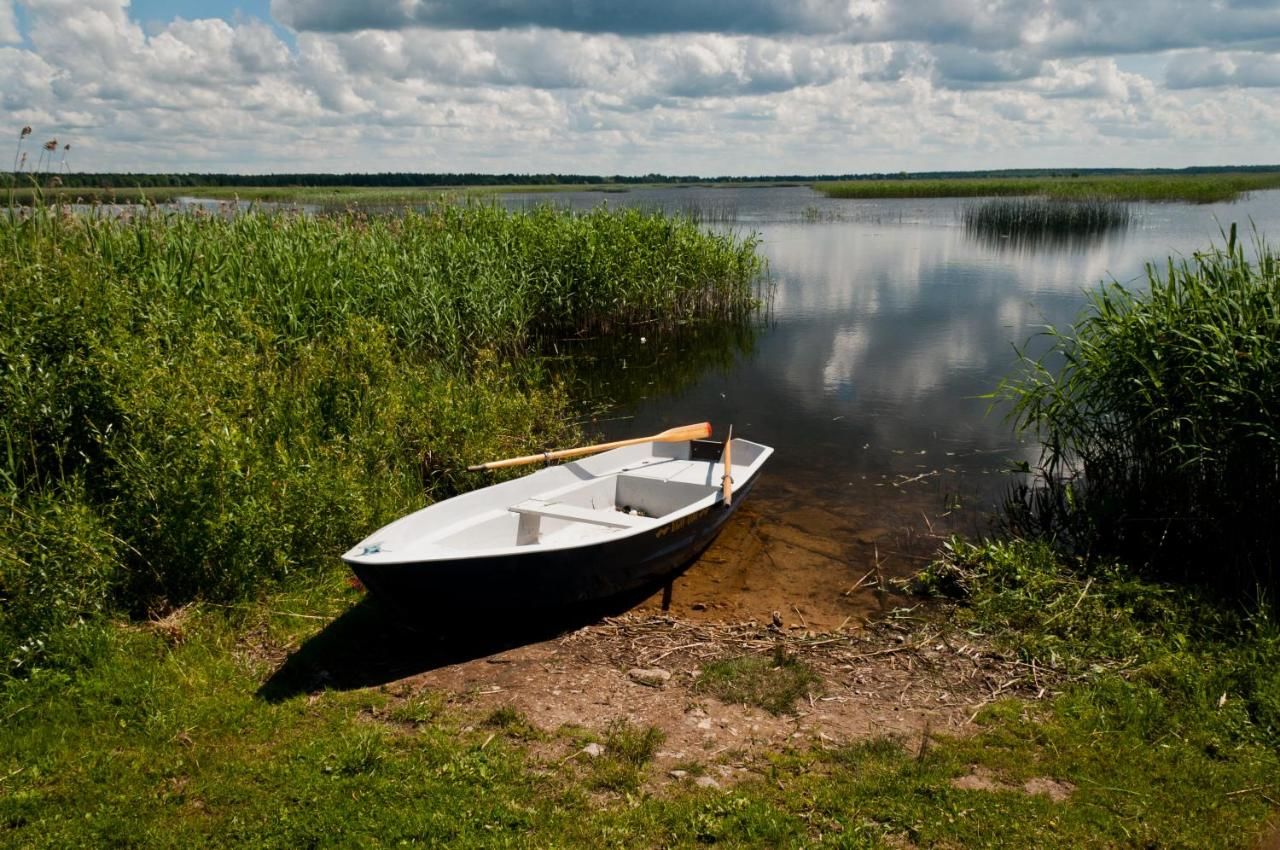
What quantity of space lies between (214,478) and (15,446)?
1382 mm

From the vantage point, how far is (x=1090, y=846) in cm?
389

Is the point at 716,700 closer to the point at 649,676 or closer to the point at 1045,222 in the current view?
the point at 649,676

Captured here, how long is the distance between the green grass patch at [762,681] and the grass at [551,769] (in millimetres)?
593

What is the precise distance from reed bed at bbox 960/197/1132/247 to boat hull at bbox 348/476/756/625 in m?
28.7

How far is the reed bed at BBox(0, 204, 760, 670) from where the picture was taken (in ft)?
18.5

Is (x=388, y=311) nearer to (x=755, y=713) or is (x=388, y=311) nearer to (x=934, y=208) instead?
(x=755, y=713)

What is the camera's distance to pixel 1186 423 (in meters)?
7.13

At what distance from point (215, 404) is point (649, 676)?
3.68m

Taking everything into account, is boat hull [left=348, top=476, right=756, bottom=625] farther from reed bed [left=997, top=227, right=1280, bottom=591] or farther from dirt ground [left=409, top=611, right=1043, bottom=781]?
reed bed [left=997, top=227, right=1280, bottom=591]

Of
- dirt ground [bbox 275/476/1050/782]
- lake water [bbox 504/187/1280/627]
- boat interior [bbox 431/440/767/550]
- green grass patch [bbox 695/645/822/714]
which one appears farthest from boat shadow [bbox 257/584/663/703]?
lake water [bbox 504/187/1280/627]

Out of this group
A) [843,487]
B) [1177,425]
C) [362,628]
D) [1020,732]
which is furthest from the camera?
[843,487]

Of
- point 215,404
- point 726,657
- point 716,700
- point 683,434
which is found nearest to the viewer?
point 716,700

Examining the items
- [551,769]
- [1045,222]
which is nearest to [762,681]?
[551,769]

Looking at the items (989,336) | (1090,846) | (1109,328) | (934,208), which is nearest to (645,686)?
(1090,846)
